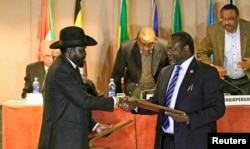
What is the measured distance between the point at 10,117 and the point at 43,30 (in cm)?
231

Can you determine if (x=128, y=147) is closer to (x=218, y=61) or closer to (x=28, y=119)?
(x=28, y=119)

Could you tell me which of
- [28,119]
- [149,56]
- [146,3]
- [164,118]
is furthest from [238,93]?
[146,3]

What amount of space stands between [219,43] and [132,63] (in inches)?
40.4

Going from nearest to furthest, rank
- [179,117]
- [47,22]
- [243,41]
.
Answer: [179,117] → [243,41] → [47,22]

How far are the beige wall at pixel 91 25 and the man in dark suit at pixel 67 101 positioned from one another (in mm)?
3656

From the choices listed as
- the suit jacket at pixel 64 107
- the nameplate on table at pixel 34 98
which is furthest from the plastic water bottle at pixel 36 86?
the suit jacket at pixel 64 107

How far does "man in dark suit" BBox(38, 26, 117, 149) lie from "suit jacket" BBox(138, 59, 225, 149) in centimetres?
60

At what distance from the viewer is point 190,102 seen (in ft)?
12.1

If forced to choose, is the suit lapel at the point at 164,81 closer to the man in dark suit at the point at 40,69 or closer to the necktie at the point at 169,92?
the necktie at the point at 169,92

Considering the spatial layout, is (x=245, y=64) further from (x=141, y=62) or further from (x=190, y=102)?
(x=190, y=102)

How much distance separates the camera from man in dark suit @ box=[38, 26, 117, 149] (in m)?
3.70

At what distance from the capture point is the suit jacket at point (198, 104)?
11.9ft

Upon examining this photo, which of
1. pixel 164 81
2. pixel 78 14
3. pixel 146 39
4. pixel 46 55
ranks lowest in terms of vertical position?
pixel 164 81

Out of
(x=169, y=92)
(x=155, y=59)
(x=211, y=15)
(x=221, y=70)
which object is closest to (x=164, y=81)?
(x=169, y=92)
